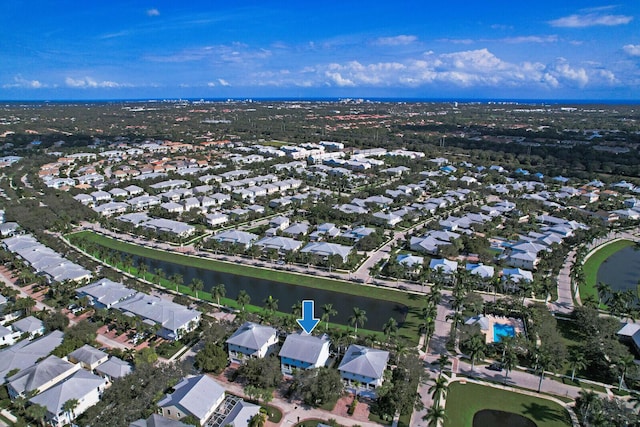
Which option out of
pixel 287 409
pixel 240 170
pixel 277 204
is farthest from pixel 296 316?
pixel 240 170

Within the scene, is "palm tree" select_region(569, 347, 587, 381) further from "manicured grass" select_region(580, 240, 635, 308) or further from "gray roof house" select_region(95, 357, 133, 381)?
"gray roof house" select_region(95, 357, 133, 381)

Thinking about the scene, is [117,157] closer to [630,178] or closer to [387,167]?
[387,167]

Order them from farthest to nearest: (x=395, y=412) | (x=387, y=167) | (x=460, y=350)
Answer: (x=387, y=167)
(x=460, y=350)
(x=395, y=412)

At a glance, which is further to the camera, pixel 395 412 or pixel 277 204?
pixel 277 204

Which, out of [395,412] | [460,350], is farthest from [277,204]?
[395,412]

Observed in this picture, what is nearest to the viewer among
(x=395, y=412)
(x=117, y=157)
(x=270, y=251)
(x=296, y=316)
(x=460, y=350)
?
(x=395, y=412)
